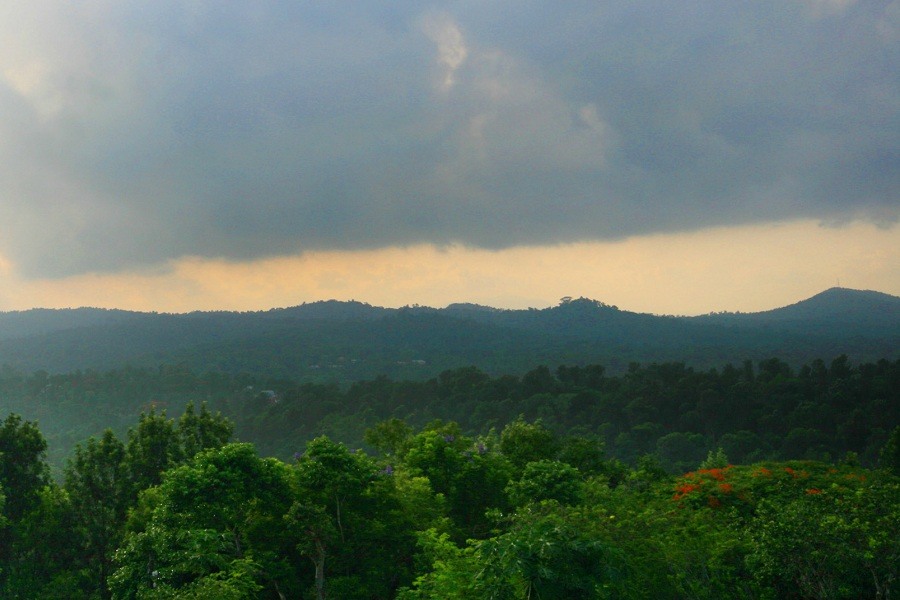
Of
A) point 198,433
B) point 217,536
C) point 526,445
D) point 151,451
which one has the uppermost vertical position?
point 198,433

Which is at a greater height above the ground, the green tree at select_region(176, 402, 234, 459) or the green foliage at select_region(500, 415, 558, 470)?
the green tree at select_region(176, 402, 234, 459)

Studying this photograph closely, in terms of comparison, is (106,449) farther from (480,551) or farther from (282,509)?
(480,551)

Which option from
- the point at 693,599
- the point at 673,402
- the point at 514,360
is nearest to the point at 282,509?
the point at 693,599

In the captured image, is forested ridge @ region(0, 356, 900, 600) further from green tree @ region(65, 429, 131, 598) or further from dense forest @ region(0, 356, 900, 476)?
dense forest @ region(0, 356, 900, 476)

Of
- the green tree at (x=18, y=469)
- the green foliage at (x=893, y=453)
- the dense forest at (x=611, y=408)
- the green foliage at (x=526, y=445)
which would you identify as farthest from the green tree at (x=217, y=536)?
the dense forest at (x=611, y=408)

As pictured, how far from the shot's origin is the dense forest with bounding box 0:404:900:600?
1325cm

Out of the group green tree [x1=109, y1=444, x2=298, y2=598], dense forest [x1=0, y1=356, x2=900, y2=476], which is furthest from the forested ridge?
dense forest [x1=0, y1=356, x2=900, y2=476]

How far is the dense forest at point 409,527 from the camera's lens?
43.5ft

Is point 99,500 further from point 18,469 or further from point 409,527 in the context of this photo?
point 409,527

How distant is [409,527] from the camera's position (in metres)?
22.0

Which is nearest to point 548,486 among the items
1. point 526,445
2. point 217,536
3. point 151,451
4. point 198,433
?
point 217,536

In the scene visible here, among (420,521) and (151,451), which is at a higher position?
(151,451)

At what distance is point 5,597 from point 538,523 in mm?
19593

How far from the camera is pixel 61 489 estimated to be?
90.5 feet
